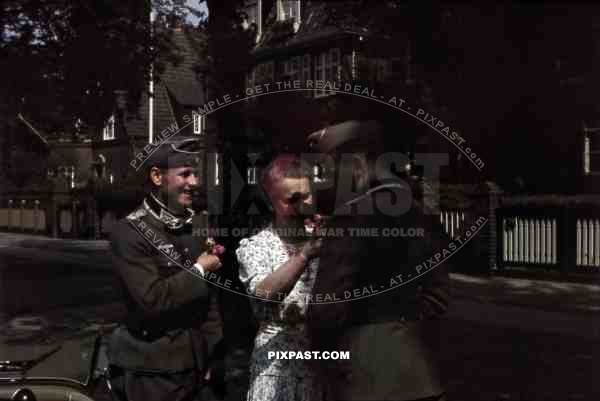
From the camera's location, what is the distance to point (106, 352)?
3559mm

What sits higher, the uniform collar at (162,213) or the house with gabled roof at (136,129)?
the house with gabled roof at (136,129)

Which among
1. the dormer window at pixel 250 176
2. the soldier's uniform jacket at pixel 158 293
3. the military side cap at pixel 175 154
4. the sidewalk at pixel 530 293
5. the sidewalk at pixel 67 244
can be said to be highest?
the military side cap at pixel 175 154

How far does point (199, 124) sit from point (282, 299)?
8.49 feet

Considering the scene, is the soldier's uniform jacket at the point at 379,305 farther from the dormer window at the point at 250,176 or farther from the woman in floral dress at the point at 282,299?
the dormer window at the point at 250,176

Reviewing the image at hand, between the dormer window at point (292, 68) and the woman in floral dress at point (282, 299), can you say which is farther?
the dormer window at point (292, 68)

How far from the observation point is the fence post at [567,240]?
14.6 m

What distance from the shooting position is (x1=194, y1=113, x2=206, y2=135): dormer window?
17.9 ft

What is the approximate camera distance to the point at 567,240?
1471 cm

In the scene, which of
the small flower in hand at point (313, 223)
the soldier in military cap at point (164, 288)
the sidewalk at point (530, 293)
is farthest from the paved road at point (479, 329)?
the small flower in hand at point (313, 223)

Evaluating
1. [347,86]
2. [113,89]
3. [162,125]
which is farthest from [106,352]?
[113,89]

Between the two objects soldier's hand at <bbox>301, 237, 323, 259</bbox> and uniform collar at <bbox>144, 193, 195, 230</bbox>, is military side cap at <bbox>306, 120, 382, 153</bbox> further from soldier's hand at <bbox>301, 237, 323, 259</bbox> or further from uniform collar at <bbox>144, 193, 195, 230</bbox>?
uniform collar at <bbox>144, 193, 195, 230</bbox>

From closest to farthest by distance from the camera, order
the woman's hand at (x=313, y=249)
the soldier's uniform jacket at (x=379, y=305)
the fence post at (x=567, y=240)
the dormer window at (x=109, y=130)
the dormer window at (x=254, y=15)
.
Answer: the soldier's uniform jacket at (x=379, y=305) < the woman's hand at (x=313, y=249) < the dormer window at (x=254, y=15) < the dormer window at (x=109, y=130) < the fence post at (x=567, y=240)

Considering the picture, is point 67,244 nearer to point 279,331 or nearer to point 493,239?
point 493,239

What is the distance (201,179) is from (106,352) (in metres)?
1.95
